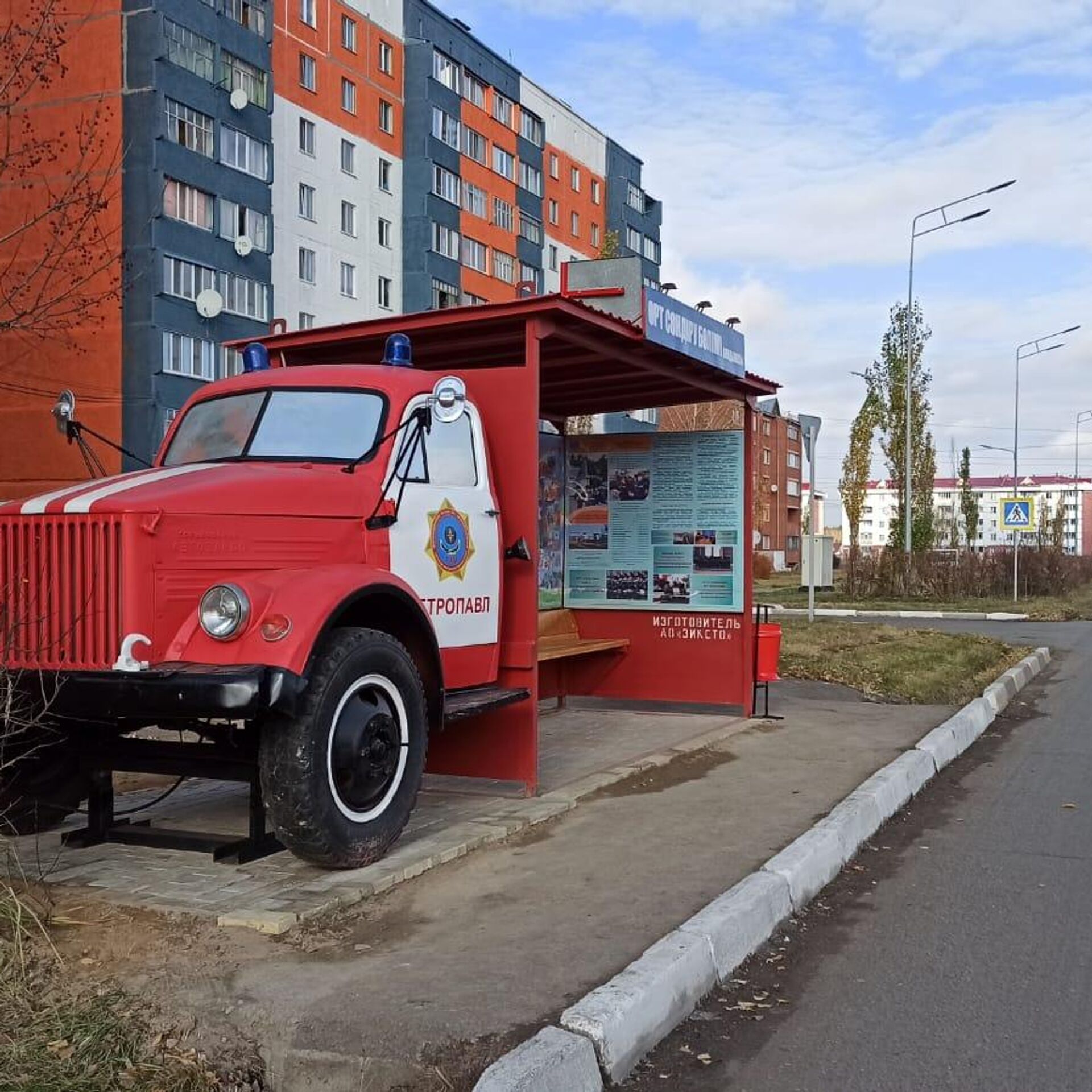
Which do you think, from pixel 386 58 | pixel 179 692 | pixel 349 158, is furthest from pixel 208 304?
pixel 179 692

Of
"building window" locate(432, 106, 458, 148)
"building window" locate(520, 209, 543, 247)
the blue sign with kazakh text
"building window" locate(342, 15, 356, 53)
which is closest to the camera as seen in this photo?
the blue sign with kazakh text

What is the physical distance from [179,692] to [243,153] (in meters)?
35.4

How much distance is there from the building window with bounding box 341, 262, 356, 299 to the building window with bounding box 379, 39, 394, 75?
27.0ft

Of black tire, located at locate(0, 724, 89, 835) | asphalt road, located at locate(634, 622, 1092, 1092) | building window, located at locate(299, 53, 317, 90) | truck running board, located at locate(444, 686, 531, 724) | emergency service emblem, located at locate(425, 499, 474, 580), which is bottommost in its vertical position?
asphalt road, located at locate(634, 622, 1092, 1092)

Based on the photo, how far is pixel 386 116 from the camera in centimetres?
4634

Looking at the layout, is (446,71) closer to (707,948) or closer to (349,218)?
(349,218)

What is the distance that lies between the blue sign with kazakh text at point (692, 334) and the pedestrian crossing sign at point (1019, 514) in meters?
22.1

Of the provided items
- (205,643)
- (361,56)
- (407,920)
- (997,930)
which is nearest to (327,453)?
(205,643)

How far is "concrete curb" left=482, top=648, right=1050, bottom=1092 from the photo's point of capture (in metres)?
3.74

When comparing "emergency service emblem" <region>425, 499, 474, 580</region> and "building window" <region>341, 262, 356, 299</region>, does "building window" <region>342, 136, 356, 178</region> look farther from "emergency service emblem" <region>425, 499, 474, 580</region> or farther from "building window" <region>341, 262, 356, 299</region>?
"emergency service emblem" <region>425, 499, 474, 580</region>

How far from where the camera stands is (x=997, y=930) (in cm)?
522

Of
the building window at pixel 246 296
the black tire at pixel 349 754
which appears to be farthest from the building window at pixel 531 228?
the black tire at pixel 349 754

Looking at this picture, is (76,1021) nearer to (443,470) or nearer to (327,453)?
(327,453)

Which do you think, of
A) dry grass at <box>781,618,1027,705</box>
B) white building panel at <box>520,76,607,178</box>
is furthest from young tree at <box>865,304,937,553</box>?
white building panel at <box>520,76,607,178</box>
